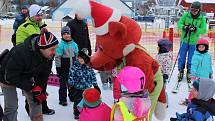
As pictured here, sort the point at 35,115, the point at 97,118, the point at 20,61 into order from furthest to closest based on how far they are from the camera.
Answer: the point at 35,115
the point at 20,61
the point at 97,118

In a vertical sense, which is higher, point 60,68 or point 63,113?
point 60,68

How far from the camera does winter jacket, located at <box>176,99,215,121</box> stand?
3.15 m

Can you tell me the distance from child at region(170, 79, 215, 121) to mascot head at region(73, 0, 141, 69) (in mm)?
772

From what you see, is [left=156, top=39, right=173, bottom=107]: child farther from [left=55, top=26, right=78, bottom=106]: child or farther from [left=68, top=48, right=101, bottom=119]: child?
[left=55, top=26, right=78, bottom=106]: child

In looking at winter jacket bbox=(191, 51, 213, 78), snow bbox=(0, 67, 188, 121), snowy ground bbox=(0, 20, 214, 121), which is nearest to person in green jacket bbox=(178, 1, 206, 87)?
snowy ground bbox=(0, 20, 214, 121)

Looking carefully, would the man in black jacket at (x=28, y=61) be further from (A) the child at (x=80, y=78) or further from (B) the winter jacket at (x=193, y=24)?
(B) the winter jacket at (x=193, y=24)

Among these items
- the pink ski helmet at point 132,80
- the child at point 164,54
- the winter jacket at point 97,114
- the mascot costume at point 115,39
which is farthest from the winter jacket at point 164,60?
the pink ski helmet at point 132,80

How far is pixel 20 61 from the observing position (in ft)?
11.1

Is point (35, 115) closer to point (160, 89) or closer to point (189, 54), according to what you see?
point (160, 89)

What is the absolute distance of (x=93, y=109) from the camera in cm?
296

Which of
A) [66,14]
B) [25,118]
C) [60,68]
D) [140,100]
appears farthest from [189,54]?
[66,14]

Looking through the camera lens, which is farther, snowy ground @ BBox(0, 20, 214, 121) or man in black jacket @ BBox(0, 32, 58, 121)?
snowy ground @ BBox(0, 20, 214, 121)

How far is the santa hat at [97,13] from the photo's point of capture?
2957 millimetres

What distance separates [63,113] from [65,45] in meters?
1.00
